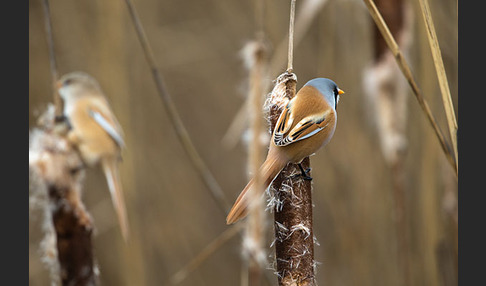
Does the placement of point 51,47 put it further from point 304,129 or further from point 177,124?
point 304,129

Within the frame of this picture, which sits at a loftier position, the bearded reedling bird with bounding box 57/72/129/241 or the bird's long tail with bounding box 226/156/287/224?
the bearded reedling bird with bounding box 57/72/129/241

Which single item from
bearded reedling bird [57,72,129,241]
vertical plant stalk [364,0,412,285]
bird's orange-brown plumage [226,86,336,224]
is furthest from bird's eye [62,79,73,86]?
vertical plant stalk [364,0,412,285]

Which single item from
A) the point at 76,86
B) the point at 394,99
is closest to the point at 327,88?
the point at 394,99

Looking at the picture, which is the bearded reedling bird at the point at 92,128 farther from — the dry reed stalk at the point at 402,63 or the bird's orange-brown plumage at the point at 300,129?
the dry reed stalk at the point at 402,63

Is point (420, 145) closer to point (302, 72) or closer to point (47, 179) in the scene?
point (302, 72)

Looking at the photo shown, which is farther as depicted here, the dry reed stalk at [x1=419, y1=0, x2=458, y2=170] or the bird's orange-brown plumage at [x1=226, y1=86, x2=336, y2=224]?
the bird's orange-brown plumage at [x1=226, y1=86, x2=336, y2=224]

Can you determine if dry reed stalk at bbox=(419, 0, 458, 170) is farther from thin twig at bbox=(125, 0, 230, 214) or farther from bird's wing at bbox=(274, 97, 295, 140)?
thin twig at bbox=(125, 0, 230, 214)

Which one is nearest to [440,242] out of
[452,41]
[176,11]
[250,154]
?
[452,41]
